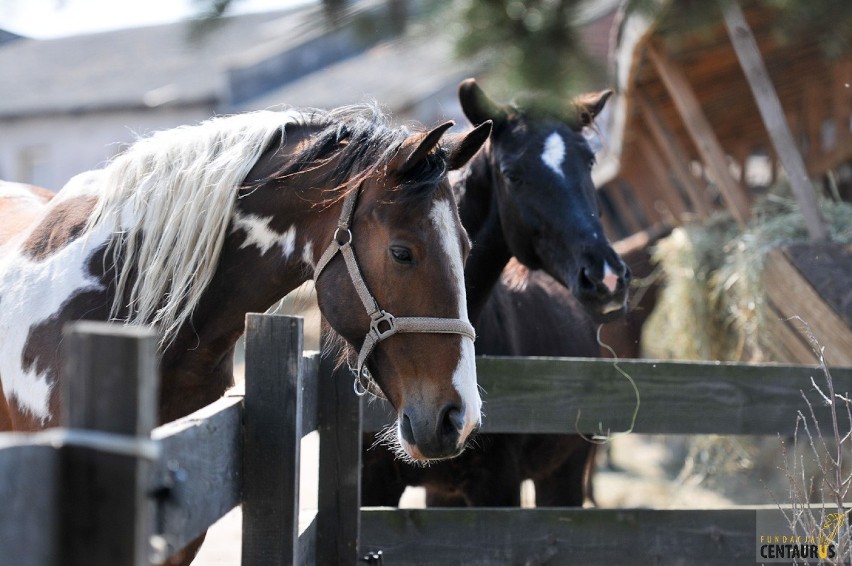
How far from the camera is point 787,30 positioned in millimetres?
2066

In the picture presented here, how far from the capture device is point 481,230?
407 cm

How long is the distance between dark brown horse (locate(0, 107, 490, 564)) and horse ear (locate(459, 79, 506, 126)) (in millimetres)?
1071

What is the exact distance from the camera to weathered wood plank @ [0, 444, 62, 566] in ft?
3.74

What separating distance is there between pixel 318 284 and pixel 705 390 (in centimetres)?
172

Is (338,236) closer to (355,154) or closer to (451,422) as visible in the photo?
(355,154)

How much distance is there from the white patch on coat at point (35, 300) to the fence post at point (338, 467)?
0.79 meters

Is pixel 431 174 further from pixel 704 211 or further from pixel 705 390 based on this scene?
pixel 704 211

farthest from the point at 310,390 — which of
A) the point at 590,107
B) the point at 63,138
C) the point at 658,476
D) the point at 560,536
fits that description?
the point at 63,138

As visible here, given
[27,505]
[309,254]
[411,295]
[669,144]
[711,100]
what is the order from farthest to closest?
1. [711,100]
2. [669,144]
3. [309,254]
4. [411,295]
5. [27,505]

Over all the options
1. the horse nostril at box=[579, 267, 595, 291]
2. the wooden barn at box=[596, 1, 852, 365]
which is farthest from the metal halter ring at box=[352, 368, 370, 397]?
the horse nostril at box=[579, 267, 595, 291]

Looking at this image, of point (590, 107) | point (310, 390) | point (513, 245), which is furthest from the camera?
point (590, 107)

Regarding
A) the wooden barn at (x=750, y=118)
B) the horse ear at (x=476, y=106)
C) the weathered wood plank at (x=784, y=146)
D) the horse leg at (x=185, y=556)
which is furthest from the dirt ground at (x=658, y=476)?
the weathered wood plank at (x=784, y=146)

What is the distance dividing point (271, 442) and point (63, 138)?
24108mm

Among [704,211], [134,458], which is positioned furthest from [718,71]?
[134,458]
